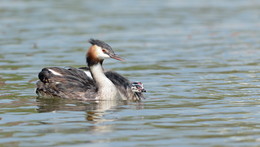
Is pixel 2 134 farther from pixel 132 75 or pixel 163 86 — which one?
pixel 132 75

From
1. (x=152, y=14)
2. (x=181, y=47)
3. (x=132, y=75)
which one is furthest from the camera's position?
(x=152, y=14)

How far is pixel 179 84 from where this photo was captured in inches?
615

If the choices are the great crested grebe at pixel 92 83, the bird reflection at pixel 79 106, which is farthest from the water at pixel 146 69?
the great crested grebe at pixel 92 83

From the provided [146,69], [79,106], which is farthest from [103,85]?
[146,69]

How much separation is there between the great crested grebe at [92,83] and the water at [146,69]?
0.32 metres

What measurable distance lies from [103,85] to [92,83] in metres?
0.68

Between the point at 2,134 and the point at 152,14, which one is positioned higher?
the point at 152,14

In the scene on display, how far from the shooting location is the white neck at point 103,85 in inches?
555

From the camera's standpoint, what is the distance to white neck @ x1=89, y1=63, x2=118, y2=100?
14109mm

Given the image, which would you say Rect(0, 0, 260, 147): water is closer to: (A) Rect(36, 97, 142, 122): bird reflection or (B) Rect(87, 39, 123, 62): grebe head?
(A) Rect(36, 97, 142, 122): bird reflection

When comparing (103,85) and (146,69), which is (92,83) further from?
(146,69)

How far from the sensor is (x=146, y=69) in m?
18.0

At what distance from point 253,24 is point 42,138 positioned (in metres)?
18.4

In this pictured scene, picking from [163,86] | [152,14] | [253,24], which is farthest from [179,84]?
[152,14]
